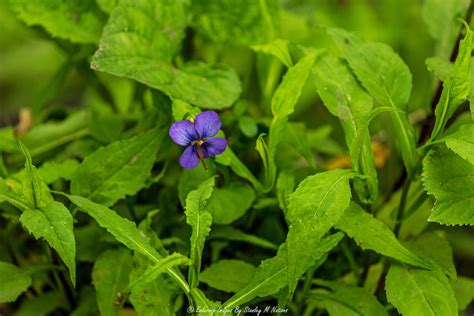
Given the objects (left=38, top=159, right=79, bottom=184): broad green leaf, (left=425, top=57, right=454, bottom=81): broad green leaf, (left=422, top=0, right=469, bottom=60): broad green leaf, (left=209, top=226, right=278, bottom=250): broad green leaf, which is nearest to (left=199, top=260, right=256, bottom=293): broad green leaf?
(left=209, top=226, right=278, bottom=250): broad green leaf

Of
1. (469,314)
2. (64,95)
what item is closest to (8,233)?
(469,314)

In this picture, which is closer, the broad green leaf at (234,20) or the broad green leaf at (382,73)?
the broad green leaf at (382,73)

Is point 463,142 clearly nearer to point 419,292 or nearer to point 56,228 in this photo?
point 419,292

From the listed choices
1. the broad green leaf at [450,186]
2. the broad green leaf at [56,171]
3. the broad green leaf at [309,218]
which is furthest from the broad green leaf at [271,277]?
the broad green leaf at [56,171]

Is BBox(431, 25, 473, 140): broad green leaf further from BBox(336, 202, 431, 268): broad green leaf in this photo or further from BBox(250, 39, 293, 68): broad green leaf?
BBox(250, 39, 293, 68): broad green leaf

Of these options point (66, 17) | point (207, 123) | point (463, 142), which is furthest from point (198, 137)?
point (66, 17)

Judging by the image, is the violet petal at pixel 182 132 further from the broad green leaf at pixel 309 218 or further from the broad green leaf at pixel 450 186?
the broad green leaf at pixel 450 186
